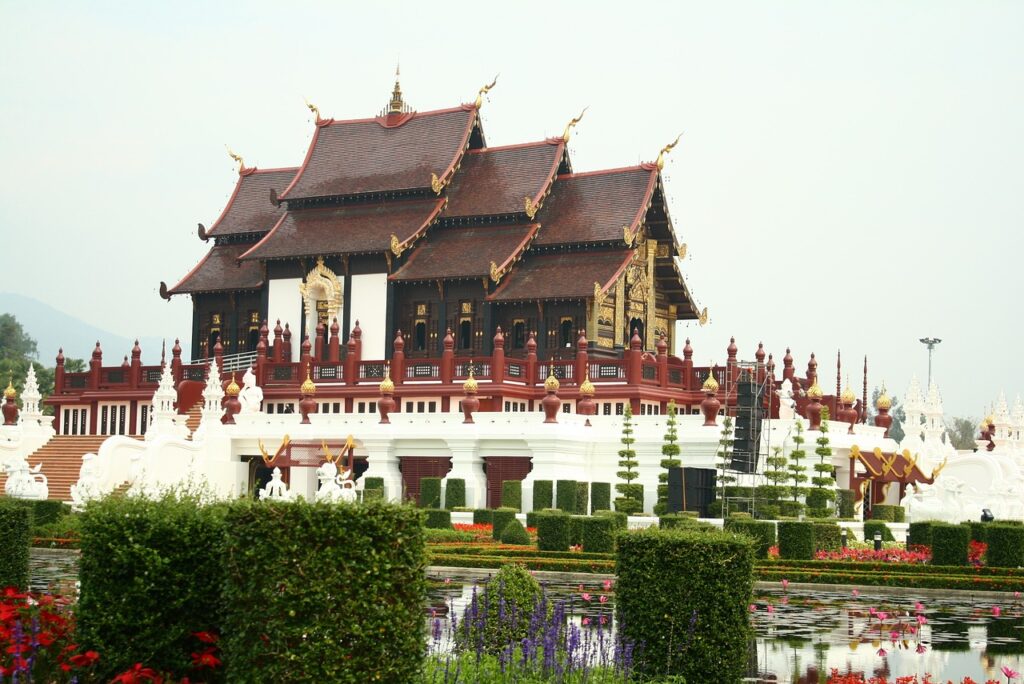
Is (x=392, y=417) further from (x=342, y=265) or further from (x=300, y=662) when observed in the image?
(x=300, y=662)

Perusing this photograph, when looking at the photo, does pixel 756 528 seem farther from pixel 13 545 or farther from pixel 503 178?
pixel 503 178

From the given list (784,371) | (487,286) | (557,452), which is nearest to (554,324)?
(487,286)

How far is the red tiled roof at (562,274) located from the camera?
48844 millimetres

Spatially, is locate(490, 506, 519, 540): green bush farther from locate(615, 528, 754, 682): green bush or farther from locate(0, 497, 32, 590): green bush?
locate(615, 528, 754, 682): green bush

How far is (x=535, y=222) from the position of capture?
51875 mm

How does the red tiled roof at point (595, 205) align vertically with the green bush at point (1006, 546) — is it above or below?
above

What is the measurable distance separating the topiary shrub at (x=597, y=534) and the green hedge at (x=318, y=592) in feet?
60.6

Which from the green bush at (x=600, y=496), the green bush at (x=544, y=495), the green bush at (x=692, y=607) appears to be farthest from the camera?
the green bush at (x=600, y=496)

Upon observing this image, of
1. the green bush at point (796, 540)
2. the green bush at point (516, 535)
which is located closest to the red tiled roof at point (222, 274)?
the green bush at point (516, 535)

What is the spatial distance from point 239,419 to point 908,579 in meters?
24.7

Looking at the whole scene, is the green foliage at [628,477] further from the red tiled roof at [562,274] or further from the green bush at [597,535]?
the red tiled roof at [562,274]

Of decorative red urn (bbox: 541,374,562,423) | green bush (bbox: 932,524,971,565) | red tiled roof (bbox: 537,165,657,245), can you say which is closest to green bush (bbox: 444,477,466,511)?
decorative red urn (bbox: 541,374,562,423)

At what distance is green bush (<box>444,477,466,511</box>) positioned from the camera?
128ft

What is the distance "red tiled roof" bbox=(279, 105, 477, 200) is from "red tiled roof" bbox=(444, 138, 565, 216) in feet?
2.80
